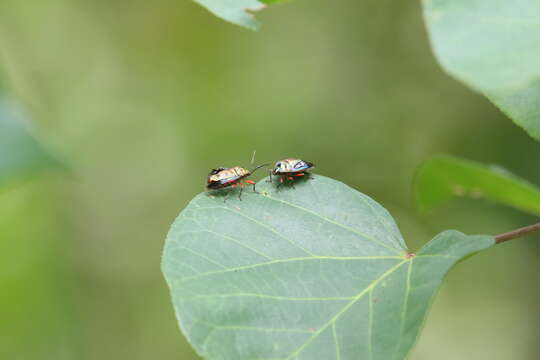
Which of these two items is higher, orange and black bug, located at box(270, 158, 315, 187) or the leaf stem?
orange and black bug, located at box(270, 158, 315, 187)

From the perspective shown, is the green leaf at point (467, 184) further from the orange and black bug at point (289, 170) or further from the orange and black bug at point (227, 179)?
the orange and black bug at point (227, 179)

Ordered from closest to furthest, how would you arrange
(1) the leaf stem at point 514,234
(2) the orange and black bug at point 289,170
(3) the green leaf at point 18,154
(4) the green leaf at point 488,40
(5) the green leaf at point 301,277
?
1. (4) the green leaf at point 488,40
2. (5) the green leaf at point 301,277
3. (1) the leaf stem at point 514,234
4. (2) the orange and black bug at point 289,170
5. (3) the green leaf at point 18,154

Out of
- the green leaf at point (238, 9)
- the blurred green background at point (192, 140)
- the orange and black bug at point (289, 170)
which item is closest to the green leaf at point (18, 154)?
the orange and black bug at point (289, 170)

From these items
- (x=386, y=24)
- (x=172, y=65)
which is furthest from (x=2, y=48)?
(x=386, y=24)

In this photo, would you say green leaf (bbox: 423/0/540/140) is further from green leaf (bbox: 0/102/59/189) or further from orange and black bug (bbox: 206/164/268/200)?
green leaf (bbox: 0/102/59/189)

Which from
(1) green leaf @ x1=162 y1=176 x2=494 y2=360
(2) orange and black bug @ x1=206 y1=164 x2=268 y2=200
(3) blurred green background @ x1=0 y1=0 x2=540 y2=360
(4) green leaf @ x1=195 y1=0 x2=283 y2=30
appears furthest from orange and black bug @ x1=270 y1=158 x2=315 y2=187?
(3) blurred green background @ x1=0 y1=0 x2=540 y2=360

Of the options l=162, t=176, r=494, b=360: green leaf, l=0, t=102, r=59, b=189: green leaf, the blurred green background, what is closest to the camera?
l=162, t=176, r=494, b=360: green leaf

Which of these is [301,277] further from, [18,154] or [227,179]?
[18,154]
